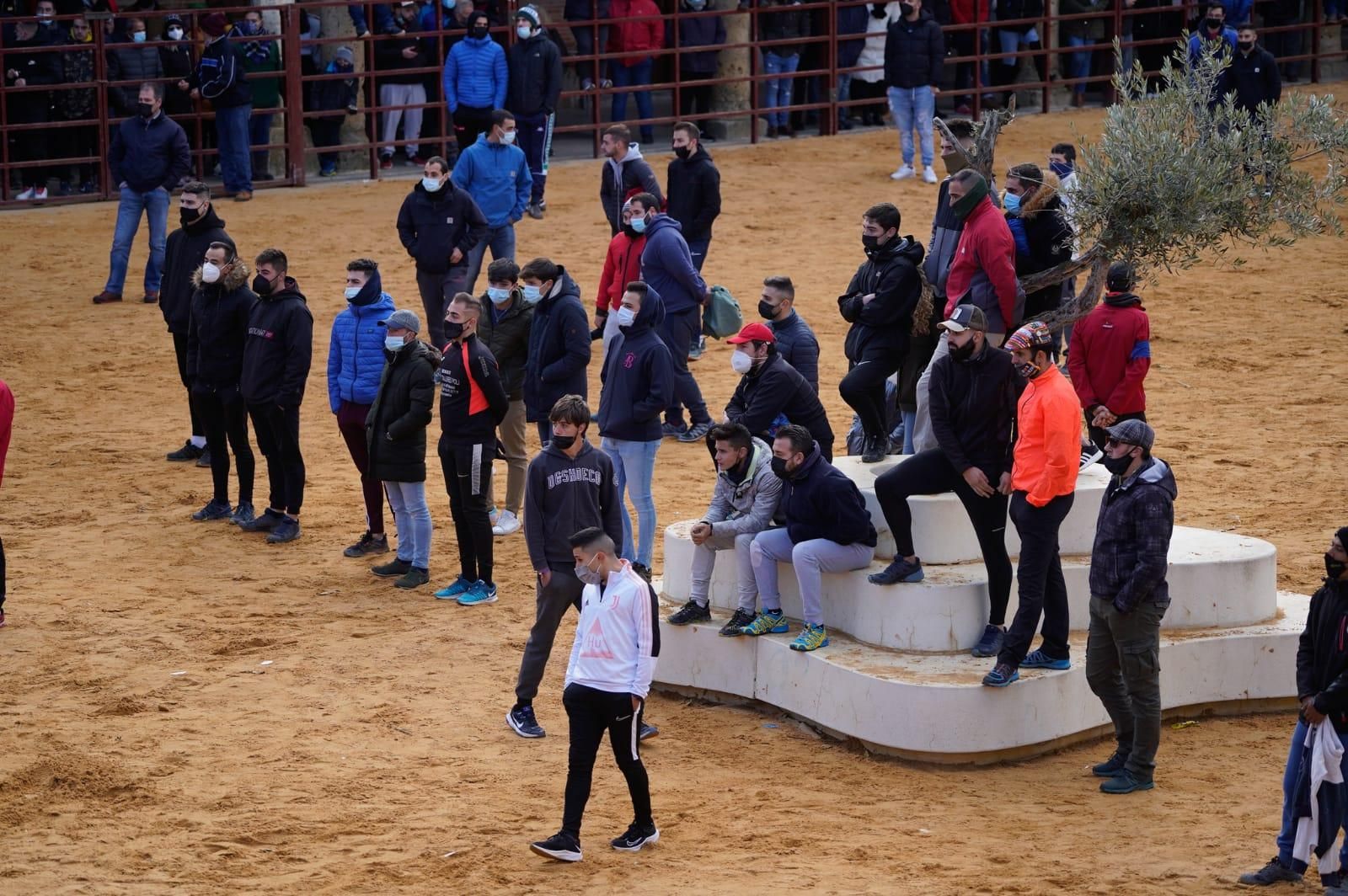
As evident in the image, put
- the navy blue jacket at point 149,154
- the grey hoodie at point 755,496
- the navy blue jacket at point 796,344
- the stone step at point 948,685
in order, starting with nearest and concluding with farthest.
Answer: the stone step at point 948,685 → the grey hoodie at point 755,496 → the navy blue jacket at point 796,344 → the navy blue jacket at point 149,154

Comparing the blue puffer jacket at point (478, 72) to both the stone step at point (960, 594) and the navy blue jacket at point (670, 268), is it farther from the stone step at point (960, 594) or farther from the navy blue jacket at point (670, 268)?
the stone step at point (960, 594)

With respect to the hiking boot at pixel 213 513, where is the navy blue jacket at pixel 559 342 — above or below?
above

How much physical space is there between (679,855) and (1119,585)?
2.42 metres

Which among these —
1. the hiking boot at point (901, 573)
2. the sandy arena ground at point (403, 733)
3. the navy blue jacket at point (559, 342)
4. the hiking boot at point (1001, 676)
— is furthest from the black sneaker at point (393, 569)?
the hiking boot at point (1001, 676)

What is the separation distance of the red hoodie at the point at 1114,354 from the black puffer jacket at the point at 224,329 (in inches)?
222

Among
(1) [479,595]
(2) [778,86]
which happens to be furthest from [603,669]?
(2) [778,86]

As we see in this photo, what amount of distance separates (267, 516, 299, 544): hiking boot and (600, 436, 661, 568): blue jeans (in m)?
2.91

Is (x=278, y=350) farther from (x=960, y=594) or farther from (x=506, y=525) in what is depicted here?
(x=960, y=594)

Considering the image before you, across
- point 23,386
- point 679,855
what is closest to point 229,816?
point 679,855

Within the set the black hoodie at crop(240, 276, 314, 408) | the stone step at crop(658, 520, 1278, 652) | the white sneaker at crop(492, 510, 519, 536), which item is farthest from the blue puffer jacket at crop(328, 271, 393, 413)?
the stone step at crop(658, 520, 1278, 652)

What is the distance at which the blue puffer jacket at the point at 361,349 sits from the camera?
12.0 m

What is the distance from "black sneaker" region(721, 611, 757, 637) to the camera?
10.0 m

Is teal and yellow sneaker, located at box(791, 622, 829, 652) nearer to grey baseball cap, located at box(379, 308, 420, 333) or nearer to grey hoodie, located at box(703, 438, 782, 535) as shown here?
grey hoodie, located at box(703, 438, 782, 535)

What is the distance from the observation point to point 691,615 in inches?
403
